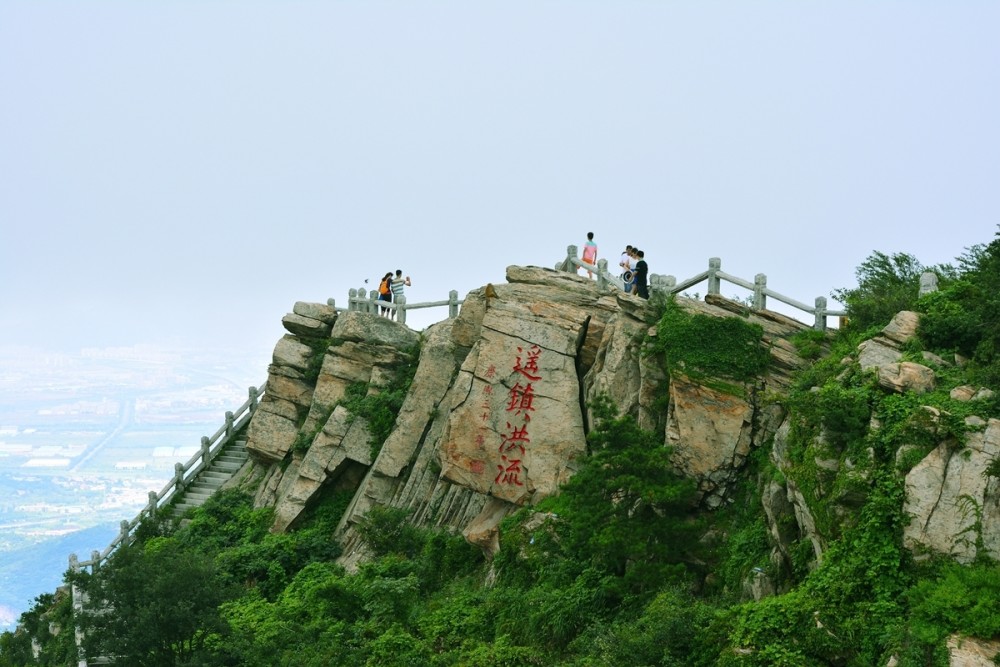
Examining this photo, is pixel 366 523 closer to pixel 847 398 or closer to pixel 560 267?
pixel 560 267

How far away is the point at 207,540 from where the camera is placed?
2284 centimetres

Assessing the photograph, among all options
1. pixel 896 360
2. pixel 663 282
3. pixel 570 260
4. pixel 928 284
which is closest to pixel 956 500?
pixel 896 360

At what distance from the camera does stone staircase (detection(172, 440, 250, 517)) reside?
2605cm

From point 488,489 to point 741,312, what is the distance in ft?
16.4

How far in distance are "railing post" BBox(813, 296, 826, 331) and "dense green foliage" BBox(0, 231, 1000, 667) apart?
1.13 ft

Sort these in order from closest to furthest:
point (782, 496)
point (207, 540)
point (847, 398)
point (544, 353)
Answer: point (847, 398)
point (782, 496)
point (544, 353)
point (207, 540)

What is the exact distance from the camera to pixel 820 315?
1770 centimetres

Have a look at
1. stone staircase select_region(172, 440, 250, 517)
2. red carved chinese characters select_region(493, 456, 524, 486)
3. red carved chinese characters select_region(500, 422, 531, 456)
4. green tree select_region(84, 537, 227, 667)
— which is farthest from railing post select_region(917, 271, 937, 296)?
stone staircase select_region(172, 440, 250, 517)

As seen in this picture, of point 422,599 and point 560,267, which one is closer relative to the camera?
point 422,599

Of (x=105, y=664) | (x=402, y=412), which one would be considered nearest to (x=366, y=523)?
(x=402, y=412)

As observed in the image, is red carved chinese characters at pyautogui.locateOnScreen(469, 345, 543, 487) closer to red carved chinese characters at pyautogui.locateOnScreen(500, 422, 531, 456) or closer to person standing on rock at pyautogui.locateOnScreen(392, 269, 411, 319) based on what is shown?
red carved chinese characters at pyautogui.locateOnScreen(500, 422, 531, 456)

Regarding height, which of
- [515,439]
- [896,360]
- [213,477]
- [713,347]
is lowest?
[213,477]

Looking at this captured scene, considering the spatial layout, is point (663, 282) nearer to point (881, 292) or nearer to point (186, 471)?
point (881, 292)

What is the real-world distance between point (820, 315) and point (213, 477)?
1525 cm
